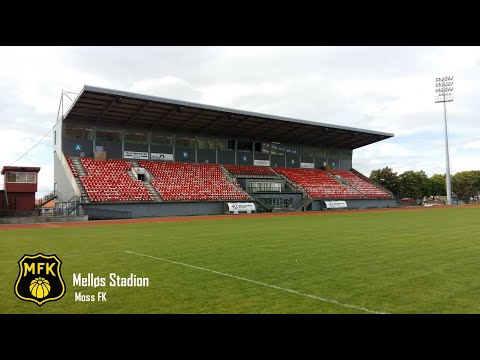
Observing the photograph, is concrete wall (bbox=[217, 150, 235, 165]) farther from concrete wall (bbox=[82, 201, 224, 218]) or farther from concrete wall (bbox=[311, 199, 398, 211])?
concrete wall (bbox=[311, 199, 398, 211])

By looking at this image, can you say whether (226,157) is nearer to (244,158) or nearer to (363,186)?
(244,158)

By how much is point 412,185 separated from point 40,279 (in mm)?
92199

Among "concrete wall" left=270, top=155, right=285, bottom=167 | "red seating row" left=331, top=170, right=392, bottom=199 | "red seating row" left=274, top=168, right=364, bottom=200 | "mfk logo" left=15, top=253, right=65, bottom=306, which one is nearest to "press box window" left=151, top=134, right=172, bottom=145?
"concrete wall" left=270, top=155, right=285, bottom=167

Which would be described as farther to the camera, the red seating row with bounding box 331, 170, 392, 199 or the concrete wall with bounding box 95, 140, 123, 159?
the red seating row with bounding box 331, 170, 392, 199

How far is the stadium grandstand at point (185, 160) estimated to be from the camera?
38906 mm

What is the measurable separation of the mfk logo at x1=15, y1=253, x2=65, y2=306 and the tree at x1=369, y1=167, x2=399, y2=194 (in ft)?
273

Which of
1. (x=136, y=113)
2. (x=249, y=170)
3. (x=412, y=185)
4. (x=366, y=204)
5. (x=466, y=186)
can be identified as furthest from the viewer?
(x=466, y=186)

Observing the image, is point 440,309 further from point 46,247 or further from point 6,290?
point 46,247

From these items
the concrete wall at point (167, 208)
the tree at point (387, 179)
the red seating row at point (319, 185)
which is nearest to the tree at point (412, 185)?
the tree at point (387, 179)

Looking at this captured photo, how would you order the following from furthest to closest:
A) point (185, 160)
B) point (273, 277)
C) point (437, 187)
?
point (437, 187)
point (185, 160)
point (273, 277)

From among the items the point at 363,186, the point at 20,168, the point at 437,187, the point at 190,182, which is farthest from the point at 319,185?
the point at 437,187

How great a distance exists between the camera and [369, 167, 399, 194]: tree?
83062mm

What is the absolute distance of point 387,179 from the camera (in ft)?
275
